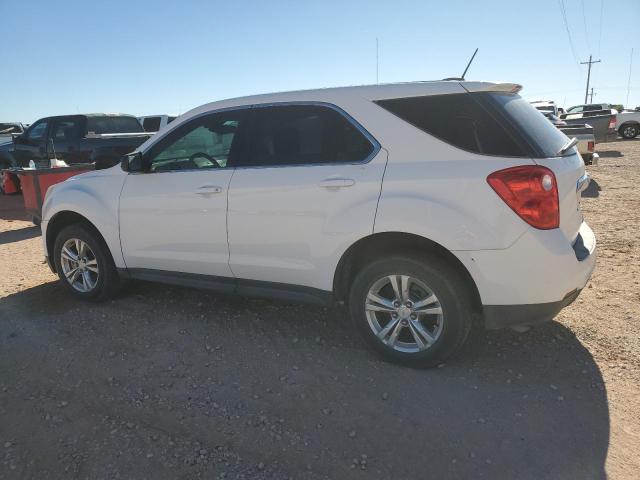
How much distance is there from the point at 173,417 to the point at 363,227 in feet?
5.23

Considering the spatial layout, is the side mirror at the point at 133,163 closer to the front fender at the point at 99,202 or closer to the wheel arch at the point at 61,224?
the front fender at the point at 99,202

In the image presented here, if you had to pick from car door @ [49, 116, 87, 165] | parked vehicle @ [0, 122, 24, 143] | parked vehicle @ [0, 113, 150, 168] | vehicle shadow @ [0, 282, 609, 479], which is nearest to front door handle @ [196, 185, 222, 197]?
vehicle shadow @ [0, 282, 609, 479]

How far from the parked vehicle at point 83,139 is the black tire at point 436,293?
8.93m

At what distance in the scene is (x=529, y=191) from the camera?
9.26 feet

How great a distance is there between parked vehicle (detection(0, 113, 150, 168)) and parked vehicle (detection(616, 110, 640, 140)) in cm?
2333

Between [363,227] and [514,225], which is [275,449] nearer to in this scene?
[363,227]

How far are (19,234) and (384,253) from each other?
7.21 meters

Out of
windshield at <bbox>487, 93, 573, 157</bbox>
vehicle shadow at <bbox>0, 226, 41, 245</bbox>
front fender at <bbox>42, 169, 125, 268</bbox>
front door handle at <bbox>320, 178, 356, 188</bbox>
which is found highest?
windshield at <bbox>487, 93, 573, 157</bbox>

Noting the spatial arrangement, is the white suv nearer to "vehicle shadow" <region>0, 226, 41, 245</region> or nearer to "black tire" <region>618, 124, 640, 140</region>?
"vehicle shadow" <region>0, 226, 41, 245</region>

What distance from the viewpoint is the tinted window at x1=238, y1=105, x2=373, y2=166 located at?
133 inches

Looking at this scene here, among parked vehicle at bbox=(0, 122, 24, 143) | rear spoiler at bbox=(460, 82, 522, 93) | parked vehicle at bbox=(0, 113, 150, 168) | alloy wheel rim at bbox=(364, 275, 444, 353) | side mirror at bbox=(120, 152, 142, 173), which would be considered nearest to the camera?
rear spoiler at bbox=(460, 82, 522, 93)

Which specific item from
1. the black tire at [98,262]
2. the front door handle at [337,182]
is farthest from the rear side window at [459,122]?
the black tire at [98,262]

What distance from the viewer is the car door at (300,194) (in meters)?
3.26

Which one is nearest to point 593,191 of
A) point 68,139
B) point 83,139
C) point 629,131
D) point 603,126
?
point 83,139
